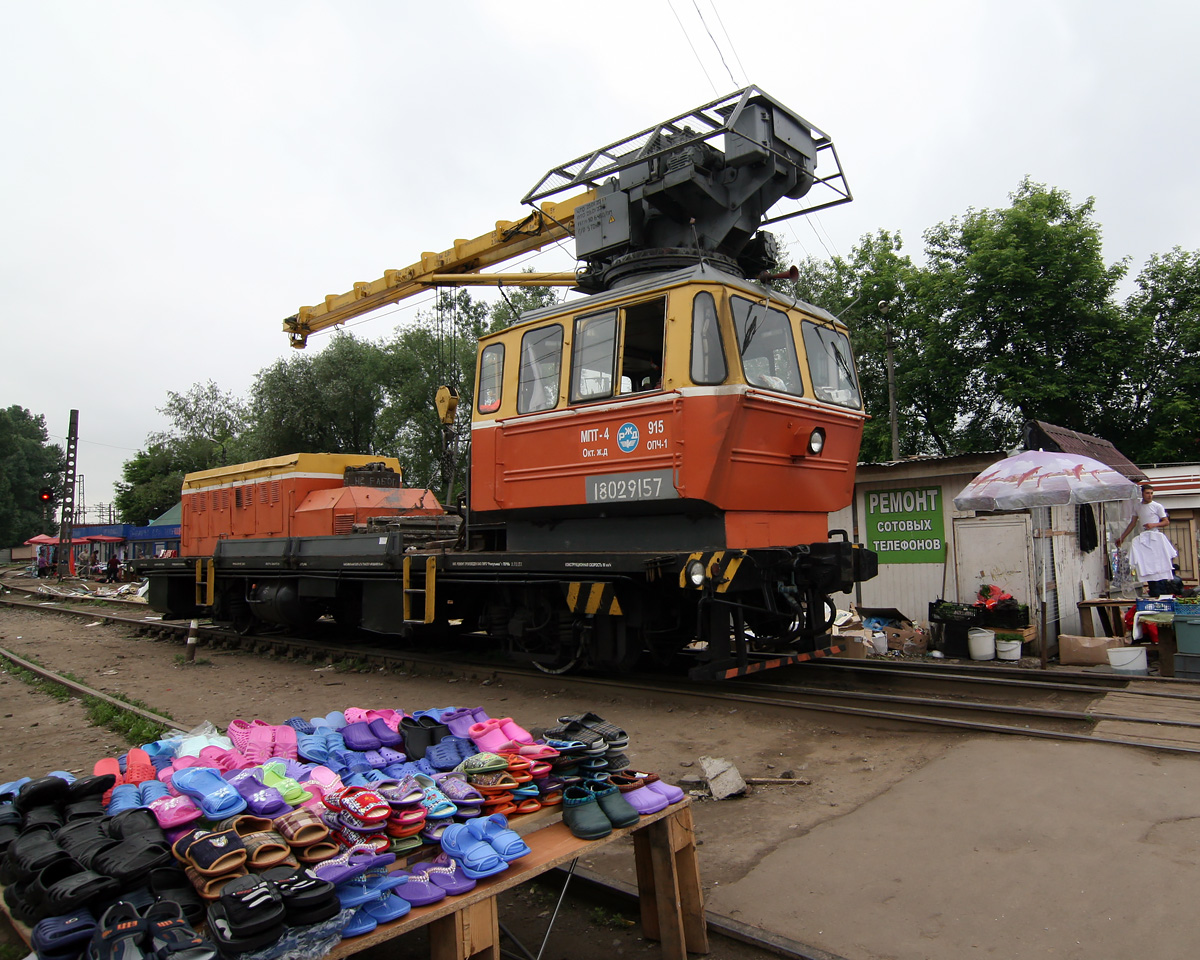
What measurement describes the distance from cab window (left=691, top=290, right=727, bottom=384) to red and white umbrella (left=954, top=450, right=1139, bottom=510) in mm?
4607

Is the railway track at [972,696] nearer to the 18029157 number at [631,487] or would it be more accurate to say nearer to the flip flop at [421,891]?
the 18029157 number at [631,487]

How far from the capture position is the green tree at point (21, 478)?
71750mm

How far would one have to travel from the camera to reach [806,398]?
7.42m

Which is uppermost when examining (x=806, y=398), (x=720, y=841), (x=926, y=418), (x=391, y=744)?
(x=926, y=418)

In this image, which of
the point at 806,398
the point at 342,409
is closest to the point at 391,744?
the point at 806,398

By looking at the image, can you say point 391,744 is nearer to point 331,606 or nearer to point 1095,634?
point 331,606

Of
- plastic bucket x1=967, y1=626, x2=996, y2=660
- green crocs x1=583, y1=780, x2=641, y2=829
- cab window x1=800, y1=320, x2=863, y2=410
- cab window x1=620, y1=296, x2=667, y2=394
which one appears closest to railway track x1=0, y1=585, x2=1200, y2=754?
plastic bucket x1=967, y1=626, x2=996, y2=660

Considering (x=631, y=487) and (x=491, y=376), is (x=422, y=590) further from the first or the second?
(x=631, y=487)

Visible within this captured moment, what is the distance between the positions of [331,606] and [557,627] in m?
5.23

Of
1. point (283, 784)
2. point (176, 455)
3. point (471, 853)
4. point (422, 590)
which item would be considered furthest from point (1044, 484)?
point (176, 455)

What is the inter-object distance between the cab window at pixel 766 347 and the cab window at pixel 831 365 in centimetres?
30

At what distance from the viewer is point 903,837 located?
4086 millimetres

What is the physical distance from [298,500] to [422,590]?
4474 mm

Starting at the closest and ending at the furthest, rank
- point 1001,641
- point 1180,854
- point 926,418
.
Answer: point 1180,854
point 1001,641
point 926,418
